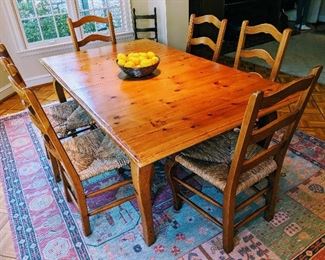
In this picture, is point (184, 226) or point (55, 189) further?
point (55, 189)

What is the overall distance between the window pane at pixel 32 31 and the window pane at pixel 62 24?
24 cm

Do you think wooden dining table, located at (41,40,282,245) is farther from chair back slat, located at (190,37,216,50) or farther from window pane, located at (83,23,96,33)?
window pane, located at (83,23,96,33)

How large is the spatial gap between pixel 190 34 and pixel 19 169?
165cm

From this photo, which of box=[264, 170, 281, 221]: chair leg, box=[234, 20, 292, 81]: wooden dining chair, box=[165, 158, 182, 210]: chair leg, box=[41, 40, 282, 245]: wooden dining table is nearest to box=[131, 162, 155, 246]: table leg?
box=[41, 40, 282, 245]: wooden dining table

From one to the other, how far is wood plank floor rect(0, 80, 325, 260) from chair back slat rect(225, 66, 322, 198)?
47.2 inches

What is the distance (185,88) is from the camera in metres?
1.59

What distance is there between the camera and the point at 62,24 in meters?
3.62

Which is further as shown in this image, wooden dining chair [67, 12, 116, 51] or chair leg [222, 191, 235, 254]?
wooden dining chair [67, 12, 116, 51]

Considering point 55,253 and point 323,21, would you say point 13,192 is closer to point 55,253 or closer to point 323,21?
point 55,253

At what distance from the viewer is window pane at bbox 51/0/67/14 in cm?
350

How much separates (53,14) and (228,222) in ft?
10.6

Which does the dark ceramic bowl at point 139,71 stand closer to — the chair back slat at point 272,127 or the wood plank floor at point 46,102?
the chair back slat at point 272,127

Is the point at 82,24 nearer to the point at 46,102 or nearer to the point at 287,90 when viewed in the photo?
the point at 46,102

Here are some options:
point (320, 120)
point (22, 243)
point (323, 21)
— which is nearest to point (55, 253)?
point (22, 243)
